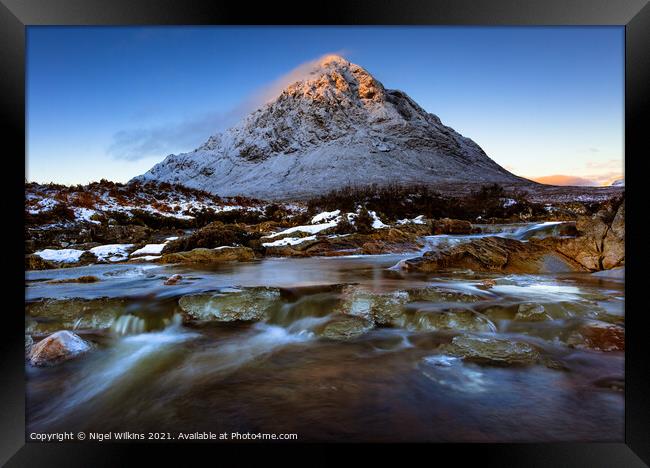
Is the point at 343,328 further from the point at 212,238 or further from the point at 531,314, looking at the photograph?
the point at 212,238

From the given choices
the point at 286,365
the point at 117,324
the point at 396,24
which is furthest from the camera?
the point at 117,324

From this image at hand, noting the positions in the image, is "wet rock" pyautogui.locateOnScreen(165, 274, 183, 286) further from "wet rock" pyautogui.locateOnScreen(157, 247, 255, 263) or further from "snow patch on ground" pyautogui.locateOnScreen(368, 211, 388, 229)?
"snow patch on ground" pyautogui.locateOnScreen(368, 211, 388, 229)

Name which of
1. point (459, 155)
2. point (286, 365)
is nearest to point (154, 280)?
point (286, 365)

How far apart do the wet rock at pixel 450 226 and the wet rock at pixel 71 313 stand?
2579mm

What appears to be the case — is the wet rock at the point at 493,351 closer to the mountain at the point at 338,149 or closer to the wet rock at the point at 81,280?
the mountain at the point at 338,149

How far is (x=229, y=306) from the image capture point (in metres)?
2.65

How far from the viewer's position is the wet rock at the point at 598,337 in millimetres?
2250

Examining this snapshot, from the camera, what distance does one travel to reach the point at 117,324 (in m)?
2.50

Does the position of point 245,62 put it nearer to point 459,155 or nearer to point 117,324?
point 459,155

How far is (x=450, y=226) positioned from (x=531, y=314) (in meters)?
0.90

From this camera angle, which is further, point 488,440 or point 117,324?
point 117,324

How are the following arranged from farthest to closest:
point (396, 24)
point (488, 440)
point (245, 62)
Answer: point (245, 62) < point (396, 24) < point (488, 440)

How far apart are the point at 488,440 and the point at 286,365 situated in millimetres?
1355

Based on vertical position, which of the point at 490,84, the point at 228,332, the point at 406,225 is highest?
the point at 490,84
